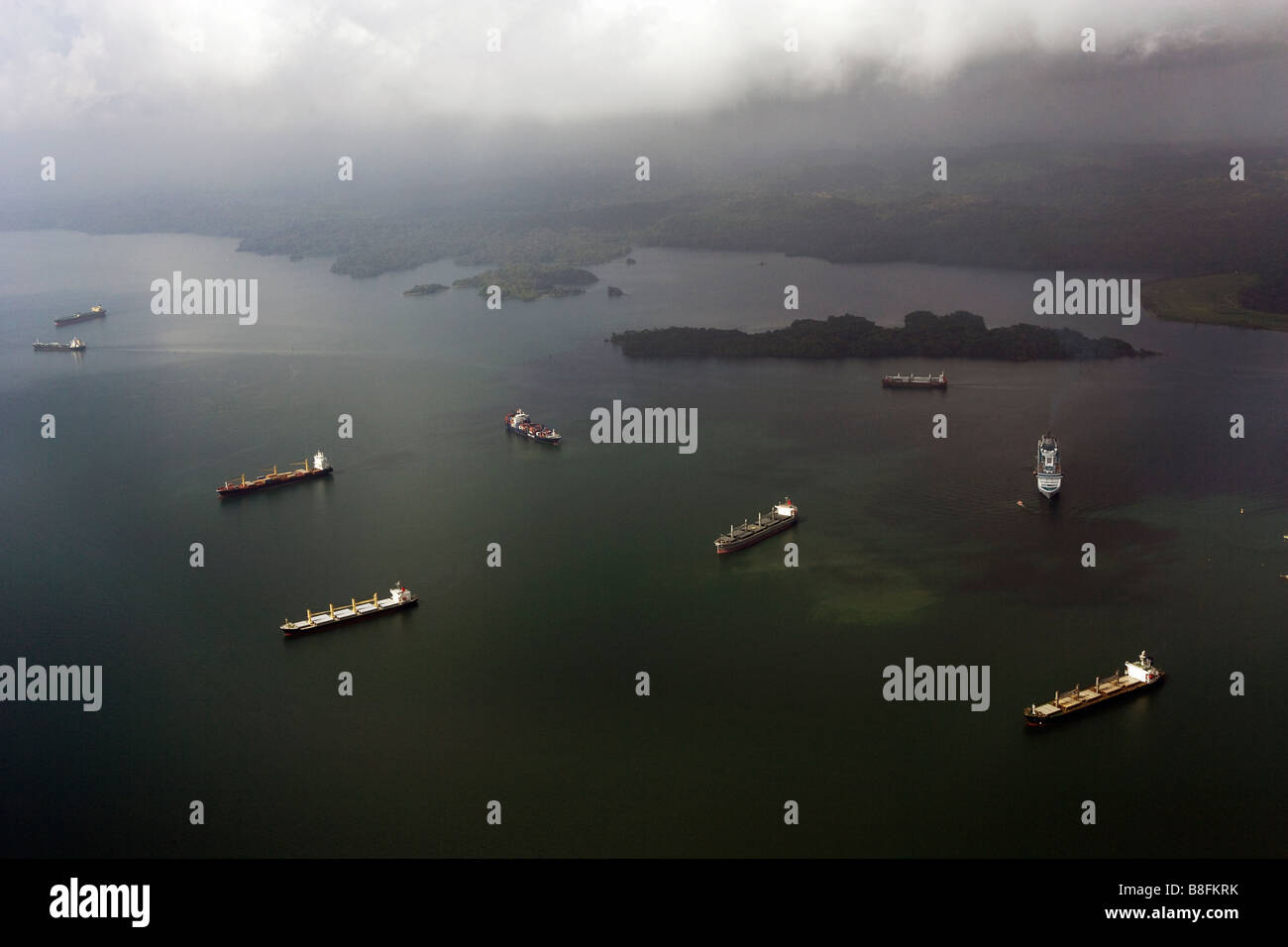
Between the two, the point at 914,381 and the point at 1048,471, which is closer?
the point at 1048,471

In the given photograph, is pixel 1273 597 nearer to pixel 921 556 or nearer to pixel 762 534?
pixel 921 556

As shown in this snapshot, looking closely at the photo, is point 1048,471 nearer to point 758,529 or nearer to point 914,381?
point 758,529

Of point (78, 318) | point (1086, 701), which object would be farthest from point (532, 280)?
point (1086, 701)

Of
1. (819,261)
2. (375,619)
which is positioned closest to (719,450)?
(375,619)

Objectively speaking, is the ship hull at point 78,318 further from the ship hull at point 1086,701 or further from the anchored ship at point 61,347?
the ship hull at point 1086,701

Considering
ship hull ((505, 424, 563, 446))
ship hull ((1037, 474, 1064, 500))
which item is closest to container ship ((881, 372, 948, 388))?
ship hull ((1037, 474, 1064, 500))

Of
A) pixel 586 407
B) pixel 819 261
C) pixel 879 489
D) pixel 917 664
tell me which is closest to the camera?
pixel 917 664
